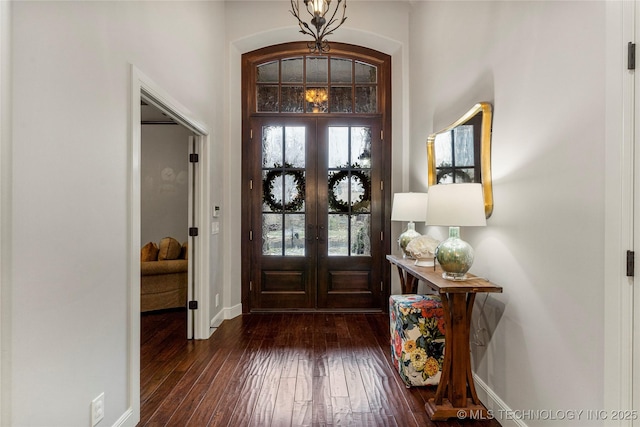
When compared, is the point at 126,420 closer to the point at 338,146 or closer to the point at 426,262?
the point at 426,262

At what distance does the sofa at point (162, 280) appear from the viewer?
13.9 ft

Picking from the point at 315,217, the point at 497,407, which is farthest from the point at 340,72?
the point at 497,407

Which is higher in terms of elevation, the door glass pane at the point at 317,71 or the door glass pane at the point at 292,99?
the door glass pane at the point at 317,71

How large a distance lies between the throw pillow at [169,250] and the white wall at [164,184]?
108 cm

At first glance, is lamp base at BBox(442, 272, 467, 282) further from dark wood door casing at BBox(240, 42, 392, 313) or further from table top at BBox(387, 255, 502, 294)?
dark wood door casing at BBox(240, 42, 392, 313)

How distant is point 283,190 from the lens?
436 centimetres

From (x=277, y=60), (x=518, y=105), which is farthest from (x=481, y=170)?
(x=277, y=60)

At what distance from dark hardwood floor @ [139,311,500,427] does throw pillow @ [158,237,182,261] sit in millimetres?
980

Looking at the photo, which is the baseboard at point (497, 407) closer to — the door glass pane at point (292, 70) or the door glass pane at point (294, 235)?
the door glass pane at point (294, 235)

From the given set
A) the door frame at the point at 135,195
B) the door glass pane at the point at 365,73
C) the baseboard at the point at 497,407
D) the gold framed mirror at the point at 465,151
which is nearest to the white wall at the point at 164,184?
the door frame at the point at 135,195

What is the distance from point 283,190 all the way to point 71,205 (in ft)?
9.60

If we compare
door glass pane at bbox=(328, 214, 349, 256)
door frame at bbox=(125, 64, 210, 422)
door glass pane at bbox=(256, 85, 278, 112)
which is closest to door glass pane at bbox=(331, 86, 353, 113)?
door glass pane at bbox=(256, 85, 278, 112)

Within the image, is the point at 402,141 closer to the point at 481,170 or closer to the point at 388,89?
the point at 388,89

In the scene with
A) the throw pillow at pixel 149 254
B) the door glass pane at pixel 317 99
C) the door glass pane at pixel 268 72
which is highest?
the door glass pane at pixel 268 72
